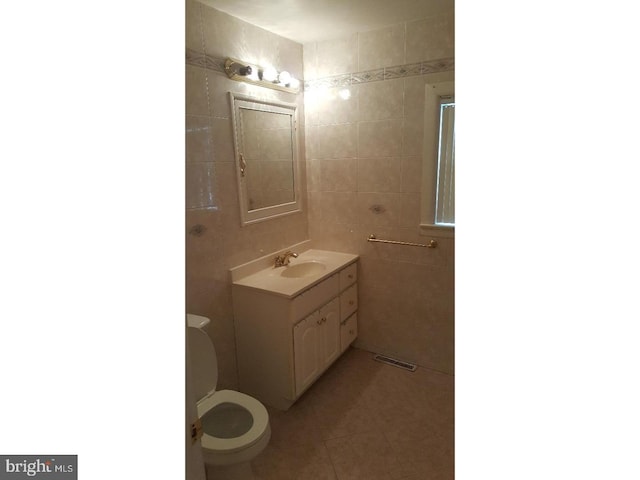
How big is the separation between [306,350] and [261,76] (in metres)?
1.74

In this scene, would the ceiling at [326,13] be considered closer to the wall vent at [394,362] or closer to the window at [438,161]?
the window at [438,161]

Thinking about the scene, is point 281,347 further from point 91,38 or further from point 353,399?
point 91,38

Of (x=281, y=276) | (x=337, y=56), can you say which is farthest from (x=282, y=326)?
(x=337, y=56)

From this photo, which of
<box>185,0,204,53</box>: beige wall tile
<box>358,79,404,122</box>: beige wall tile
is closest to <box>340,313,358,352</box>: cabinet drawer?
<box>358,79,404,122</box>: beige wall tile

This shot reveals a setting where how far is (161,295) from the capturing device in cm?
53

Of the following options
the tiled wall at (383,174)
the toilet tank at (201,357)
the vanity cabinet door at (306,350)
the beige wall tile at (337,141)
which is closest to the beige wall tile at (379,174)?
the tiled wall at (383,174)

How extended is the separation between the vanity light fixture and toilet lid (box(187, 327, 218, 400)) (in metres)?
1.44

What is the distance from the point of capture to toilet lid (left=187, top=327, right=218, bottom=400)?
1646 mm

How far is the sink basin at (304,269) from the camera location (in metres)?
2.54

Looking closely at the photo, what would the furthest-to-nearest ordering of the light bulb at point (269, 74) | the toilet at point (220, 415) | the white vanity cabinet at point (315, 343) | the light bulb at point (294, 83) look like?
1. the light bulb at point (294, 83)
2. the light bulb at point (269, 74)
3. the white vanity cabinet at point (315, 343)
4. the toilet at point (220, 415)

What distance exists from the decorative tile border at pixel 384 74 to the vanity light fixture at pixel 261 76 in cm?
19
